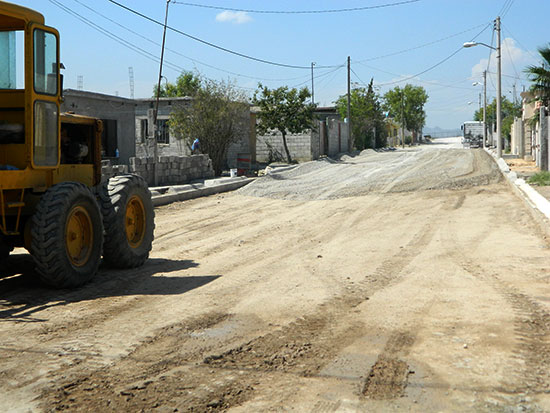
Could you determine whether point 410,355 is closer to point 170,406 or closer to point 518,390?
point 518,390

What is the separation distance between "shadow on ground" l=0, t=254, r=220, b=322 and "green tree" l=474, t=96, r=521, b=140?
163 feet

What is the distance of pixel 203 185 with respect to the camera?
76.8 ft

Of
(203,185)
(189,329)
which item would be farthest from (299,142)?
(189,329)

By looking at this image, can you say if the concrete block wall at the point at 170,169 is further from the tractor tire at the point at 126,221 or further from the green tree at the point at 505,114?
the green tree at the point at 505,114

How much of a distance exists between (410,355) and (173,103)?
95.2 ft

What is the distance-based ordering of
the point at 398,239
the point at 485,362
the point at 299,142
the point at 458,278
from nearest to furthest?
1. the point at 485,362
2. the point at 458,278
3. the point at 398,239
4. the point at 299,142

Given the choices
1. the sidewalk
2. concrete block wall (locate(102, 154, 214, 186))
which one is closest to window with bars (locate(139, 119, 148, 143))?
concrete block wall (locate(102, 154, 214, 186))

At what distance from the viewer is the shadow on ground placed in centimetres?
705

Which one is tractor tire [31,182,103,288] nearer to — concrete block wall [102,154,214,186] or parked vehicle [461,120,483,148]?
concrete block wall [102,154,214,186]

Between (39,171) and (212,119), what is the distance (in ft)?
71.5

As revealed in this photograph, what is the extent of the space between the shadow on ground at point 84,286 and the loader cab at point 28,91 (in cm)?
146

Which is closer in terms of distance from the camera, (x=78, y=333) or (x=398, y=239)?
(x=78, y=333)

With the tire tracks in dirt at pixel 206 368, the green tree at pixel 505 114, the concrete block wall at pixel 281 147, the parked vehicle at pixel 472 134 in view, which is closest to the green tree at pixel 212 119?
the concrete block wall at pixel 281 147

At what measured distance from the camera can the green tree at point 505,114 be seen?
67.1 meters
